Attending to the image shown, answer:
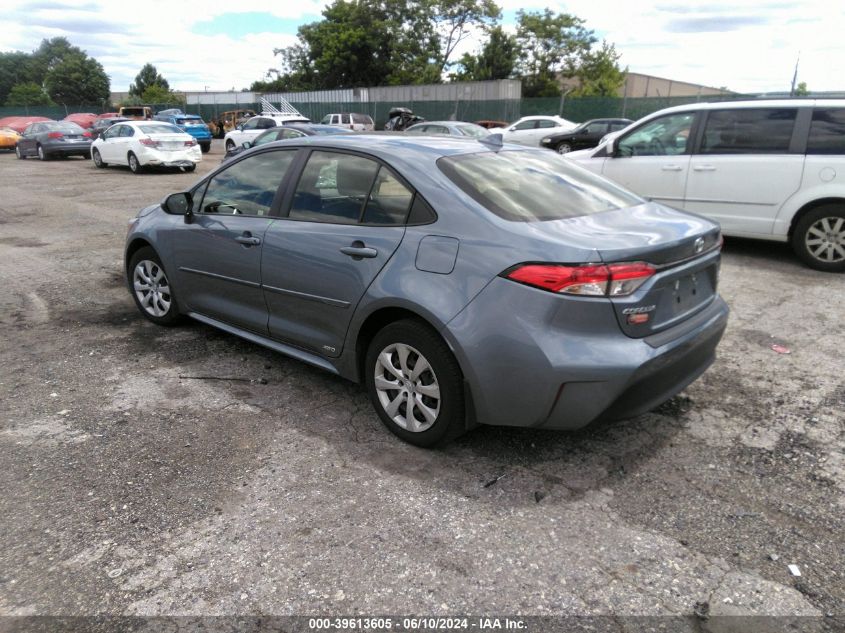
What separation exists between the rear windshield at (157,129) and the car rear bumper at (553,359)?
60.0 feet

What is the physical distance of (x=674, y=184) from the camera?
311 inches

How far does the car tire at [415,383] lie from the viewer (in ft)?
10.5

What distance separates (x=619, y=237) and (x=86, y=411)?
3283mm

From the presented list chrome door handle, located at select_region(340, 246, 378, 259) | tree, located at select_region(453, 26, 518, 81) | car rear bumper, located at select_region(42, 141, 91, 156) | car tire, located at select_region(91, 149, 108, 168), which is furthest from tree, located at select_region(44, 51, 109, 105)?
chrome door handle, located at select_region(340, 246, 378, 259)

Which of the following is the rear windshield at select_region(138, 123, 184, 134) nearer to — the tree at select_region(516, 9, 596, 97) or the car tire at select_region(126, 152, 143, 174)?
the car tire at select_region(126, 152, 143, 174)

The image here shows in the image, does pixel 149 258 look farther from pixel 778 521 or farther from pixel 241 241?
pixel 778 521

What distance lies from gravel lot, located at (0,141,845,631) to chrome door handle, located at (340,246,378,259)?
3.30 feet

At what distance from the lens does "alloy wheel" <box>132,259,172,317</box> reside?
526 cm

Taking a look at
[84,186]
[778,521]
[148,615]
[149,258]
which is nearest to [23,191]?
[84,186]

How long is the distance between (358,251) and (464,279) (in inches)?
28.6

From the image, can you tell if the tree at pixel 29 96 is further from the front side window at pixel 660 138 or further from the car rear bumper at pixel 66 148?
the front side window at pixel 660 138

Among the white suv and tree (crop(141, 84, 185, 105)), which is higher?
tree (crop(141, 84, 185, 105))

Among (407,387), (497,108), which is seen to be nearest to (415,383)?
(407,387)

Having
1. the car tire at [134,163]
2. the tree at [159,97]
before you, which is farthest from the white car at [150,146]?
the tree at [159,97]
